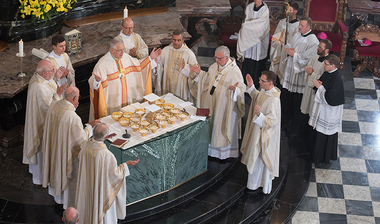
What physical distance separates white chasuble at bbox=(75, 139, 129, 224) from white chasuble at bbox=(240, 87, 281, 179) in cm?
201

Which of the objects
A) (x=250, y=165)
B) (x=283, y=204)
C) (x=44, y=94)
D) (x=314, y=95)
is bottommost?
(x=283, y=204)

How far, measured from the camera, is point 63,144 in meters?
6.07

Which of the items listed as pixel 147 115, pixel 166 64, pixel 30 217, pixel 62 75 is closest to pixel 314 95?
pixel 166 64

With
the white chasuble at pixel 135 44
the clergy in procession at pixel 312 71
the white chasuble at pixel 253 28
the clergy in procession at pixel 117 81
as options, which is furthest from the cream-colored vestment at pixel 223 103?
the white chasuble at pixel 253 28

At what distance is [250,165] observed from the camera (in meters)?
6.99

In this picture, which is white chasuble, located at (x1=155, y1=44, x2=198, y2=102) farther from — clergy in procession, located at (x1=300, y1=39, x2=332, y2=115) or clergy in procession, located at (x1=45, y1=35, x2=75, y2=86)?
clergy in procession, located at (x1=300, y1=39, x2=332, y2=115)

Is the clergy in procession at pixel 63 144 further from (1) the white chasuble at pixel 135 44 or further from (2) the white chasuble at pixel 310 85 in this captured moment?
(2) the white chasuble at pixel 310 85

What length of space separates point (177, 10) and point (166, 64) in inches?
109

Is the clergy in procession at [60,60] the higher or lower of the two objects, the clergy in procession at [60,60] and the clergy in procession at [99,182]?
the higher

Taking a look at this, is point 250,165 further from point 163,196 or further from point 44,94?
point 44,94

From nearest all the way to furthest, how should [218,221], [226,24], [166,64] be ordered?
1. [218,221]
2. [166,64]
3. [226,24]

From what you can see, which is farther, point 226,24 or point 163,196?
point 226,24

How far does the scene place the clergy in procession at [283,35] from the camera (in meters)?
9.38

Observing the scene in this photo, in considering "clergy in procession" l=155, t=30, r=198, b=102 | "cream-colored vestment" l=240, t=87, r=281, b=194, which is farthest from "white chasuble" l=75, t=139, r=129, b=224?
"clergy in procession" l=155, t=30, r=198, b=102
